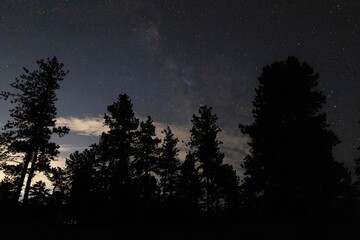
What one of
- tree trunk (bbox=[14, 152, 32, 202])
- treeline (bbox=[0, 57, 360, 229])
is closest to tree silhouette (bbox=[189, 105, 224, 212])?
treeline (bbox=[0, 57, 360, 229])

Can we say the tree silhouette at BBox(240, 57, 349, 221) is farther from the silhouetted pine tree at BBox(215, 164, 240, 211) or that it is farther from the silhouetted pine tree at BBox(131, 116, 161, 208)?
the silhouetted pine tree at BBox(215, 164, 240, 211)

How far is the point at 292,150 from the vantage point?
21125 mm

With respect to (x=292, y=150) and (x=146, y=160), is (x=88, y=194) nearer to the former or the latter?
(x=146, y=160)

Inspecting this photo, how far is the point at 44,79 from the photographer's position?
26766mm

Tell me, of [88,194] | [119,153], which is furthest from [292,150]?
[88,194]

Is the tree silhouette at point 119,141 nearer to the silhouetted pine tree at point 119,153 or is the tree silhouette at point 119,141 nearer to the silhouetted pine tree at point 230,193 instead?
the silhouetted pine tree at point 119,153

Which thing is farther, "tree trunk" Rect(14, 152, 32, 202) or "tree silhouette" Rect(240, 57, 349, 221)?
"tree trunk" Rect(14, 152, 32, 202)

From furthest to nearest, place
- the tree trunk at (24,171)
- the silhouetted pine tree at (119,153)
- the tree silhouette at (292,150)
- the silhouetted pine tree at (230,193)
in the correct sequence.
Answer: the silhouetted pine tree at (230,193), the silhouetted pine tree at (119,153), the tree trunk at (24,171), the tree silhouette at (292,150)

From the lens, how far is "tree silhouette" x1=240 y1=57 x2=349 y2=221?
20344 mm

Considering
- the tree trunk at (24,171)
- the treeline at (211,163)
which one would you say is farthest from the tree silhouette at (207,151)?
the tree trunk at (24,171)

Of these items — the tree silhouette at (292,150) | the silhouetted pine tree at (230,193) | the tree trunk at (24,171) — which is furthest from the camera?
the silhouetted pine tree at (230,193)

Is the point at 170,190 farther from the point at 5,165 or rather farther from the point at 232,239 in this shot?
the point at 232,239

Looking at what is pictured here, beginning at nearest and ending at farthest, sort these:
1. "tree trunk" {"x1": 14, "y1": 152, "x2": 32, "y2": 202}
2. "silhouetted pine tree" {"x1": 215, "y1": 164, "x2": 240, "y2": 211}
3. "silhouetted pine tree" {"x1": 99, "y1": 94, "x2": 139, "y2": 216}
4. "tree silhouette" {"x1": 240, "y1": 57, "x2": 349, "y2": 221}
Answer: "tree silhouette" {"x1": 240, "y1": 57, "x2": 349, "y2": 221}
"tree trunk" {"x1": 14, "y1": 152, "x2": 32, "y2": 202}
"silhouetted pine tree" {"x1": 99, "y1": 94, "x2": 139, "y2": 216}
"silhouetted pine tree" {"x1": 215, "y1": 164, "x2": 240, "y2": 211}

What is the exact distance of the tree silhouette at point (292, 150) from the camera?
20.3 m
